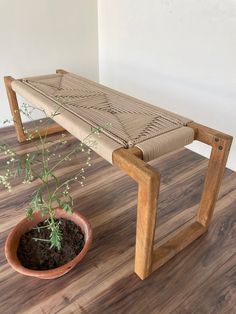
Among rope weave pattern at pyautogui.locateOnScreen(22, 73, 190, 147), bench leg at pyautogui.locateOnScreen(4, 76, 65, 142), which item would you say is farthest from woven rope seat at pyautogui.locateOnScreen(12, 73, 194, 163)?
bench leg at pyautogui.locateOnScreen(4, 76, 65, 142)

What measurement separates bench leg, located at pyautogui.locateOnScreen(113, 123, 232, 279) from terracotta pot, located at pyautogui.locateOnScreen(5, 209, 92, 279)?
185mm

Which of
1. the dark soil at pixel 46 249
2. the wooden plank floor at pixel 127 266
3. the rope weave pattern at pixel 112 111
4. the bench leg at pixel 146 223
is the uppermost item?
the rope weave pattern at pixel 112 111

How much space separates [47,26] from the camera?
1896mm

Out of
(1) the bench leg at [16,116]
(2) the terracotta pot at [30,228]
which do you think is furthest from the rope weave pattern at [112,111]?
(2) the terracotta pot at [30,228]

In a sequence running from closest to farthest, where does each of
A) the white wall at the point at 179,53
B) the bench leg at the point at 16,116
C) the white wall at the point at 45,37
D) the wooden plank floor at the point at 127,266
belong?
the wooden plank floor at the point at 127,266, the white wall at the point at 179,53, the bench leg at the point at 16,116, the white wall at the point at 45,37

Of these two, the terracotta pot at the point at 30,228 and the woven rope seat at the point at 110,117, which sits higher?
the woven rope seat at the point at 110,117

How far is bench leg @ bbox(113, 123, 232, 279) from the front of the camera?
0.77 m

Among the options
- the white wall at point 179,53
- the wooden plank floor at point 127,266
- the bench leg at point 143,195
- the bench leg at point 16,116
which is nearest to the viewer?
the bench leg at point 143,195

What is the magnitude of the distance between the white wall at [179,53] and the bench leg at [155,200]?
51cm

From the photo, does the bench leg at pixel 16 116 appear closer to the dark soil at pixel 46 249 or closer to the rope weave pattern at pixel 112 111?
the rope weave pattern at pixel 112 111

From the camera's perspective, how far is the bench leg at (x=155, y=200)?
0.77m

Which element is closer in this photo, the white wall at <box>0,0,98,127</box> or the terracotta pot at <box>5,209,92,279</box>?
the terracotta pot at <box>5,209,92,279</box>

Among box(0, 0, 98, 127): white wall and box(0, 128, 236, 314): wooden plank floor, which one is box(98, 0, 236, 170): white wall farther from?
box(0, 128, 236, 314): wooden plank floor

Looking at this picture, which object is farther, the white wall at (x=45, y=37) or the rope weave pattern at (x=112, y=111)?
the white wall at (x=45, y=37)
